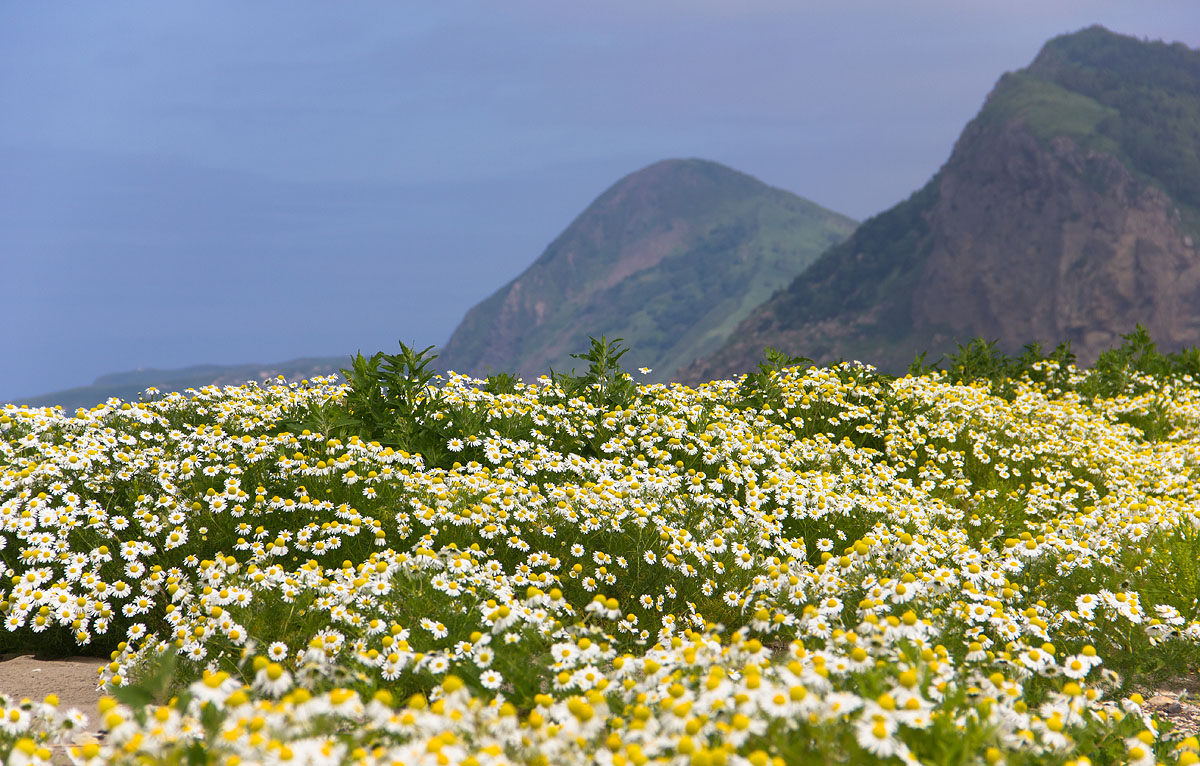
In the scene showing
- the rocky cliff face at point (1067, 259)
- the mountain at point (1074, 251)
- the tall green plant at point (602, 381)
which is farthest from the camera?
the mountain at point (1074, 251)

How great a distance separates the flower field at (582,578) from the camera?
3.37 metres

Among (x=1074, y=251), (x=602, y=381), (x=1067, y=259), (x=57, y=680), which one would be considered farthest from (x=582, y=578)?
(x=1074, y=251)

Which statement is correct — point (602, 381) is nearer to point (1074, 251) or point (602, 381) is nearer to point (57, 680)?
point (57, 680)

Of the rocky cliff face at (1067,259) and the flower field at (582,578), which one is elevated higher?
the rocky cliff face at (1067,259)

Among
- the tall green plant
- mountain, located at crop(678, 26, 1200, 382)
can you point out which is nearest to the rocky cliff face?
mountain, located at crop(678, 26, 1200, 382)

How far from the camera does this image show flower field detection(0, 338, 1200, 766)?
3.37 meters

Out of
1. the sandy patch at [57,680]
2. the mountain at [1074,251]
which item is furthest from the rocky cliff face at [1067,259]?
the sandy patch at [57,680]

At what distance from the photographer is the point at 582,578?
6.43 metres

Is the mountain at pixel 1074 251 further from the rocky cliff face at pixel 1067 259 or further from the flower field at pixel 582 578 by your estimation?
the flower field at pixel 582 578

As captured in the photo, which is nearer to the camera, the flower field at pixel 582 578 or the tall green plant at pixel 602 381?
the flower field at pixel 582 578

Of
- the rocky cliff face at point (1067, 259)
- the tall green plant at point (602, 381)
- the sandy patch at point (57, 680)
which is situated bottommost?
the sandy patch at point (57, 680)

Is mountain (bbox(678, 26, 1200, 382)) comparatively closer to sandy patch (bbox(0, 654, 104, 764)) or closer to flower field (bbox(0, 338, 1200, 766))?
flower field (bbox(0, 338, 1200, 766))

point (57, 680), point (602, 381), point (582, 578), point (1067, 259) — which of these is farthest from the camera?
point (1067, 259)

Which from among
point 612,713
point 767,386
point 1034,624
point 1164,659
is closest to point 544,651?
point 612,713
